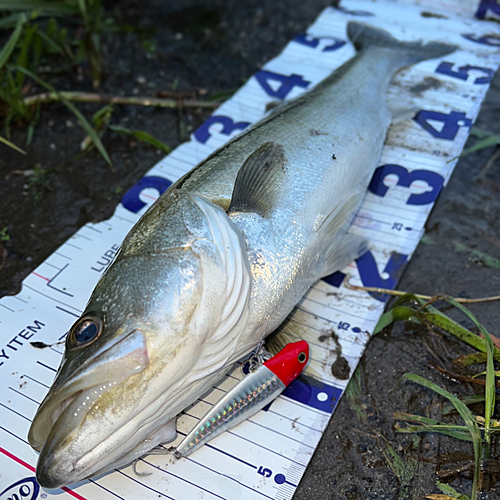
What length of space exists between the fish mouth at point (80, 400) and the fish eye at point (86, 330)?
10cm

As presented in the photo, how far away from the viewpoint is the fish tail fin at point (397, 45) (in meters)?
3.87

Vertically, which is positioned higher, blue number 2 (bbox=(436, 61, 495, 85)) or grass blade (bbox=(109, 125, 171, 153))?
blue number 2 (bbox=(436, 61, 495, 85))

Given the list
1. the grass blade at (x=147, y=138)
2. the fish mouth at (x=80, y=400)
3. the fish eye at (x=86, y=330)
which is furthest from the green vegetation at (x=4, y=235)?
the fish mouth at (x=80, y=400)

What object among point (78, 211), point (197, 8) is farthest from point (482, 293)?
point (197, 8)

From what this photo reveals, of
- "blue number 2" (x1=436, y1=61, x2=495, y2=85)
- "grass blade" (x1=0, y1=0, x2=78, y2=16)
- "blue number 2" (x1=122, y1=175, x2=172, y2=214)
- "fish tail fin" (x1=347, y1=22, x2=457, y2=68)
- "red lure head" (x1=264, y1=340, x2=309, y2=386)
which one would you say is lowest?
"blue number 2" (x1=122, y1=175, x2=172, y2=214)

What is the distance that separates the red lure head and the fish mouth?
27.8 inches

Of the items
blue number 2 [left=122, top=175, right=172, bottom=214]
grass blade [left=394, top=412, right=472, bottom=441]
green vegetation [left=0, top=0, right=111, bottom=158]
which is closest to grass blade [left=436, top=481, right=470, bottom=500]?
grass blade [left=394, top=412, right=472, bottom=441]

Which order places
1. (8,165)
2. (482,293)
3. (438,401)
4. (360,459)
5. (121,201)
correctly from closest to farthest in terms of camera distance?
(360,459)
(438,401)
(482,293)
(121,201)
(8,165)

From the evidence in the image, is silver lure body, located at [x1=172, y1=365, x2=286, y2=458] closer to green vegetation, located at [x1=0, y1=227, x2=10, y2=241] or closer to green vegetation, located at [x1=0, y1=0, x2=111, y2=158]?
green vegetation, located at [x1=0, y1=227, x2=10, y2=241]

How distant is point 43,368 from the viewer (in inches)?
97.2

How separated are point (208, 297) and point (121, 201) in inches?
65.5

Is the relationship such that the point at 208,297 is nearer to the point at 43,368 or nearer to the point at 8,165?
the point at 43,368

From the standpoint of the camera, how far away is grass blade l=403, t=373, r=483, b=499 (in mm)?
2014

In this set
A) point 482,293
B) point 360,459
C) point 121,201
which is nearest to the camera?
point 360,459
